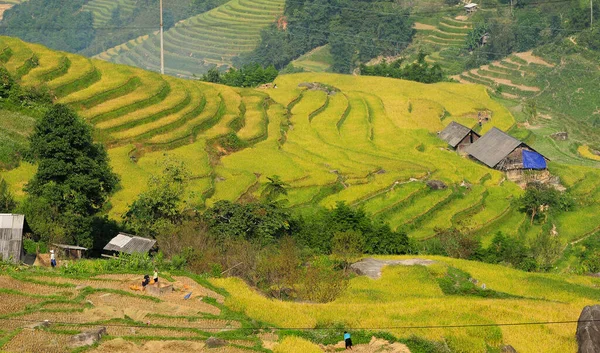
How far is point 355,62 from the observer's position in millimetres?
82188

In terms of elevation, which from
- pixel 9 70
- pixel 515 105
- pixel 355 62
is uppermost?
pixel 9 70

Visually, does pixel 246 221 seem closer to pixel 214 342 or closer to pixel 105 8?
pixel 214 342

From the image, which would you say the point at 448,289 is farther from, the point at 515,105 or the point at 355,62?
the point at 355,62

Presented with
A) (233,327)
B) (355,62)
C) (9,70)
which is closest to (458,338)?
(233,327)

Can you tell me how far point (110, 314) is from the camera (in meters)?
17.3

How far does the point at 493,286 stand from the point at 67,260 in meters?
10.7

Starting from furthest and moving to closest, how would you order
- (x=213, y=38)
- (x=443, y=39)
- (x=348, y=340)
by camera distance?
(x=213, y=38)
(x=443, y=39)
(x=348, y=340)

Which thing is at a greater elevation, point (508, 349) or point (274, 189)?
point (508, 349)

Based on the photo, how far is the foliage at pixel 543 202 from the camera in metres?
34.9

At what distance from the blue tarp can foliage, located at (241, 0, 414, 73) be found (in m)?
42.9

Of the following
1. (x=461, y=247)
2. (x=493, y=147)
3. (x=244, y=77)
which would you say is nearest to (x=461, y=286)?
(x=461, y=247)

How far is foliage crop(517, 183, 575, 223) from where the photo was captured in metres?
34.9

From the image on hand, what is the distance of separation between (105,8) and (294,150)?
88.4 metres

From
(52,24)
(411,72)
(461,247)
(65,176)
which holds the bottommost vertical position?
(52,24)
